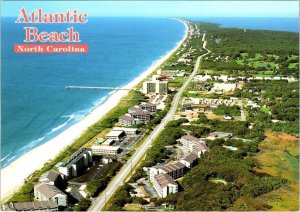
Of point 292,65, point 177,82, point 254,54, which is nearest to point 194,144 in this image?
point 177,82

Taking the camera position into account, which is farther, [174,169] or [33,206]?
[174,169]

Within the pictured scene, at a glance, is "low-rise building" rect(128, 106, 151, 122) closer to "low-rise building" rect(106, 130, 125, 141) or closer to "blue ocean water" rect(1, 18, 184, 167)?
"low-rise building" rect(106, 130, 125, 141)

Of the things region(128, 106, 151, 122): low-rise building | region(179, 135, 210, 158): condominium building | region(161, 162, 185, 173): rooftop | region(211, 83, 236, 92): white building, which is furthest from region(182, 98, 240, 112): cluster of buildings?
region(161, 162, 185, 173): rooftop

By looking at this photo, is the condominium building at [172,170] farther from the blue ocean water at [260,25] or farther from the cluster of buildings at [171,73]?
the blue ocean water at [260,25]

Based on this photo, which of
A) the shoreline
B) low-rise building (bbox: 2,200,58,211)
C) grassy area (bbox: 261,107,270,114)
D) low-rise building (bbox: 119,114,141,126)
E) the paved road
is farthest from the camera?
grassy area (bbox: 261,107,270,114)

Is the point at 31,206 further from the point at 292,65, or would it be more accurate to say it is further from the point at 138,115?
the point at 292,65

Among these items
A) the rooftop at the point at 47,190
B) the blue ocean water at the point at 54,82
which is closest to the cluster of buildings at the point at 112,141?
the blue ocean water at the point at 54,82

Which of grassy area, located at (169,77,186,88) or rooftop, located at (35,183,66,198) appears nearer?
rooftop, located at (35,183,66,198)
